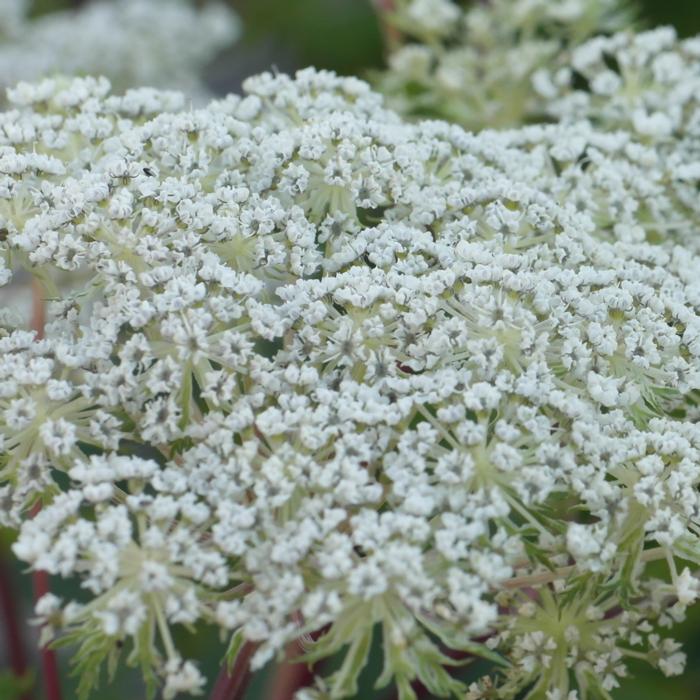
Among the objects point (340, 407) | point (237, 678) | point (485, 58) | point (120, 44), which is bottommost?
point (237, 678)

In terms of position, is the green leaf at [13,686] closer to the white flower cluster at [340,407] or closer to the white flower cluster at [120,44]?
the white flower cluster at [340,407]

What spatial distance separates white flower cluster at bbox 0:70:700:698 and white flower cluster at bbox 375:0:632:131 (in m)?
0.75

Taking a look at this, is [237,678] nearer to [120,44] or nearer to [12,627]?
[12,627]

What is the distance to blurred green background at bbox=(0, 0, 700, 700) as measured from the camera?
2.04m

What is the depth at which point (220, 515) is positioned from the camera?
101 cm

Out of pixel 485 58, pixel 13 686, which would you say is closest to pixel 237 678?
pixel 13 686

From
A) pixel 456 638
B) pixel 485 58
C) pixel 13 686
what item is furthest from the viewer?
pixel 485 58

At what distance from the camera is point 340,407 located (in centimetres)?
107

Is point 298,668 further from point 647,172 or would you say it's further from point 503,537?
point 647,172

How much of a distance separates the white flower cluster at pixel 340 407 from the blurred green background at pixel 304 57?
767 millimetres

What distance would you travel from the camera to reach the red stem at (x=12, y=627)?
2.00 meters

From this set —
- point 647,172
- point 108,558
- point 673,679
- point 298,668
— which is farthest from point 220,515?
point 673,679

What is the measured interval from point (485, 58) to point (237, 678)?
1.45 meters

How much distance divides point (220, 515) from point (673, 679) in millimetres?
1386
